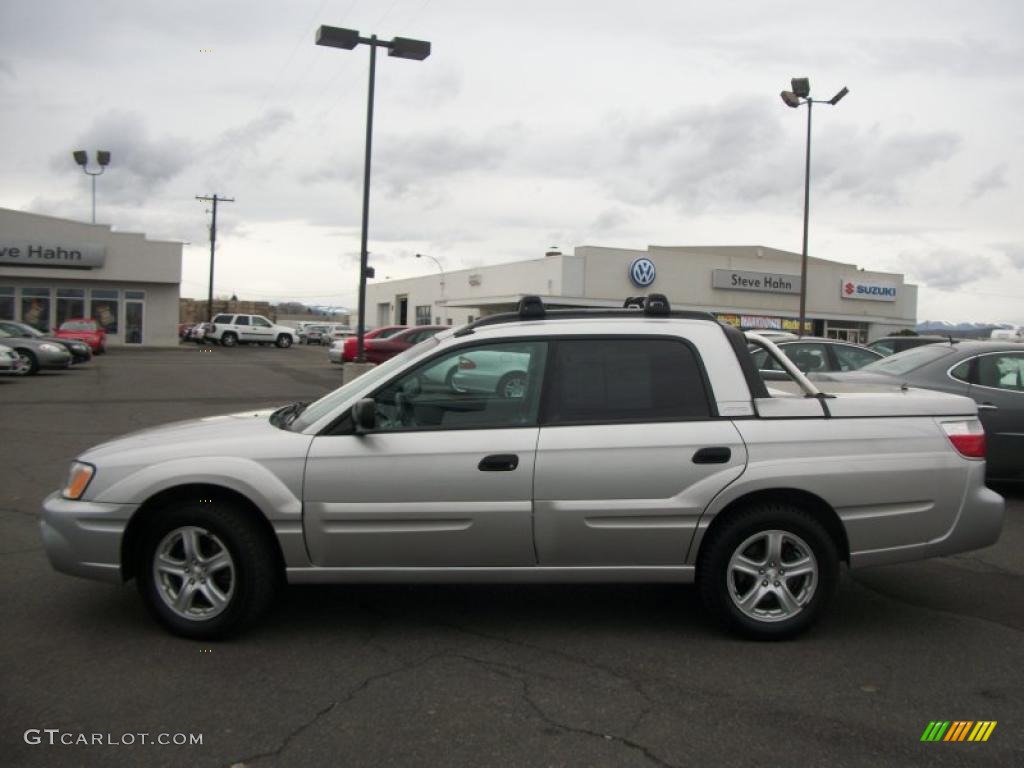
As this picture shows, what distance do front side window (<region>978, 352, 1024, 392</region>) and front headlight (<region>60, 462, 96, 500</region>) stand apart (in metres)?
7.67

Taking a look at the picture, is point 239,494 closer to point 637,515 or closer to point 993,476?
point 637,515

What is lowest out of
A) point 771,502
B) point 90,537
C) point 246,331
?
point 90,537

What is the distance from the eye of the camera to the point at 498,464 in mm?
4441

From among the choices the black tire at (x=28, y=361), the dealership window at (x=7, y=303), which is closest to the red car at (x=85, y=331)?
the black tire at (x=28, y=361)

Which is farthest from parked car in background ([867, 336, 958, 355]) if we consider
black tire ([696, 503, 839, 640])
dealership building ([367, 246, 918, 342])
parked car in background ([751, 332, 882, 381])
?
dealership building ([367, 246, 918, 342])

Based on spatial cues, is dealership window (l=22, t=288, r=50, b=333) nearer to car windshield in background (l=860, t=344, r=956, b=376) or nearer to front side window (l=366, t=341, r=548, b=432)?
car windshield in background (l=860, t=344, r=956, b=376)

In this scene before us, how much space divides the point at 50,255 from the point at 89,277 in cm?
195

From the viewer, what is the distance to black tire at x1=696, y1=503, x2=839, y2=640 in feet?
14.9

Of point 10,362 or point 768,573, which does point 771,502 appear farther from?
point 10,362

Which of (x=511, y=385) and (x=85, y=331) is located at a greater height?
(x=85, y=331)

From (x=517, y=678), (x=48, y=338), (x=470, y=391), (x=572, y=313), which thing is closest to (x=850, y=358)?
(x=572, y=313)

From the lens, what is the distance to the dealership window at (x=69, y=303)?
145 ft

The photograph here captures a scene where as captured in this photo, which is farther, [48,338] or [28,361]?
[48,338]

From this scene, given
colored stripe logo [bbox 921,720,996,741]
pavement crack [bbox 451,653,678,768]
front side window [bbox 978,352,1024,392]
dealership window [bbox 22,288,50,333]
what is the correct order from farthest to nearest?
dealership window [bbox 22,288,50,333] → front side window [bbox 978,352,1024,392] → colored stripe logo [bbox 921,720,996,741] → pavement crack [bbox 451,653,678,768]
